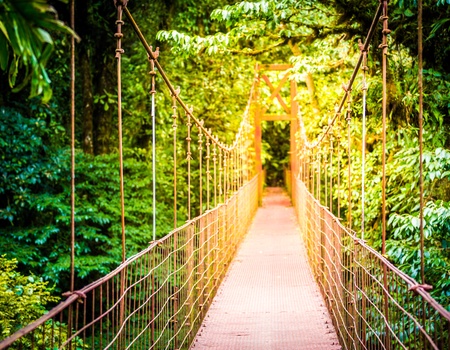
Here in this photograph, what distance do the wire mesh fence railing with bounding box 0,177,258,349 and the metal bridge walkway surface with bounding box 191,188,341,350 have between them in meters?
0.12

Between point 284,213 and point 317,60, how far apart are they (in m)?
5.83

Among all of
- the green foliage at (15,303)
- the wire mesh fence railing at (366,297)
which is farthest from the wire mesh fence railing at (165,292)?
the wire mesh fence railing at (366,297)

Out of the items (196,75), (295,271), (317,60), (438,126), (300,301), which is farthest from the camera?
(196,75)

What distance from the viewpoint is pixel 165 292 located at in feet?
9.27

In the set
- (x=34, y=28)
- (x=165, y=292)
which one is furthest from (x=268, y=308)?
(x=34, y=28)

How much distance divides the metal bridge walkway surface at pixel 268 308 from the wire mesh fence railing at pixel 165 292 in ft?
0.40

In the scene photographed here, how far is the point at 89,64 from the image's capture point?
7305mm

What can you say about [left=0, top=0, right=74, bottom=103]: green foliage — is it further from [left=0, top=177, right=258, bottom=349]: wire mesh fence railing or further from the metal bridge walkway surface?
the metal bridge walkway surface

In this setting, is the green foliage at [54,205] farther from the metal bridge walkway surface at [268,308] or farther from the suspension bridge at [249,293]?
the metal bridge walkway surface at [268,308]

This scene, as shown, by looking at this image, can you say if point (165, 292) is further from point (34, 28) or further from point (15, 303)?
point (34, 28)

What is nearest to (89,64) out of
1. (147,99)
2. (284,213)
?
(147,99)

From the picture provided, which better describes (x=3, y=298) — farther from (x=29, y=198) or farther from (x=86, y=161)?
(x=86, y=161)

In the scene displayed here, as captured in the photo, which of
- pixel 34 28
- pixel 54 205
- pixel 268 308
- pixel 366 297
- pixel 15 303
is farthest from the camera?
pixel 54 205

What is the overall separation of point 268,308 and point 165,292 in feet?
4.33
